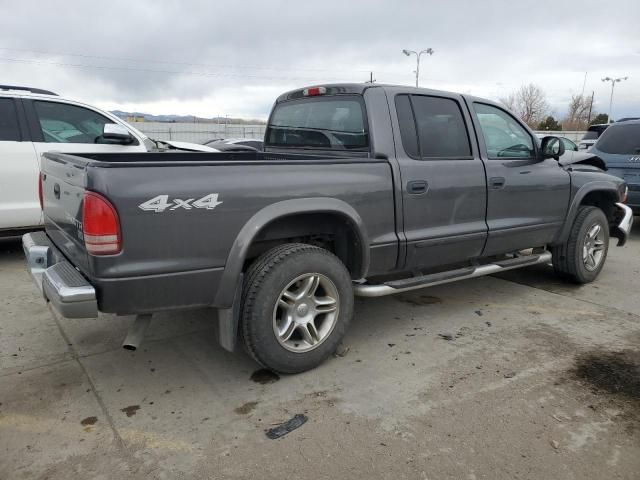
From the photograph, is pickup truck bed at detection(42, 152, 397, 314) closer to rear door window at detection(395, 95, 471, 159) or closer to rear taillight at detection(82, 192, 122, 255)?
rear taillight at detection(82, 192, 122, 255)

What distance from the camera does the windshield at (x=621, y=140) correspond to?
761cm

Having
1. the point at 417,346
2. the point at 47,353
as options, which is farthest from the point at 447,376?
the point at 47,353

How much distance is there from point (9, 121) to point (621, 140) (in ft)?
27.3

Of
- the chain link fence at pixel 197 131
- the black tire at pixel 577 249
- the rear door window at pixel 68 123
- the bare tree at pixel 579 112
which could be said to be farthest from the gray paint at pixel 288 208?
the bare tree at pixel 579 112

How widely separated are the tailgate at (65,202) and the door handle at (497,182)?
9.82 ft

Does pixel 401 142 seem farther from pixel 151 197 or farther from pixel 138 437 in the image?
pixel 138 437

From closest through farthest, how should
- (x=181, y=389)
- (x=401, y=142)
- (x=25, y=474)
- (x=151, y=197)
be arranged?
(x=25, y=474) < (x=151, y=197) < (x=181, y=389) < (x=401, y=142)

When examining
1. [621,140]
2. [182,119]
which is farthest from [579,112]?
[621,140]

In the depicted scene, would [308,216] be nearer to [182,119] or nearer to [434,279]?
[434,279]

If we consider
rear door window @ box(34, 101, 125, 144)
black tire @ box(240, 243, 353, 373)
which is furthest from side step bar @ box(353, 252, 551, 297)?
rear door window @ box(34, 101, 125, 144)

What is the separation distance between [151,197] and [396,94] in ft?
6.68

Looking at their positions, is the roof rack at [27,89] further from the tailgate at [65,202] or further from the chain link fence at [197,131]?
the chain link fence at [197,131]

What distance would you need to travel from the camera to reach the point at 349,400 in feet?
9.82

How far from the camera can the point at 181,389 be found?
3.12m
